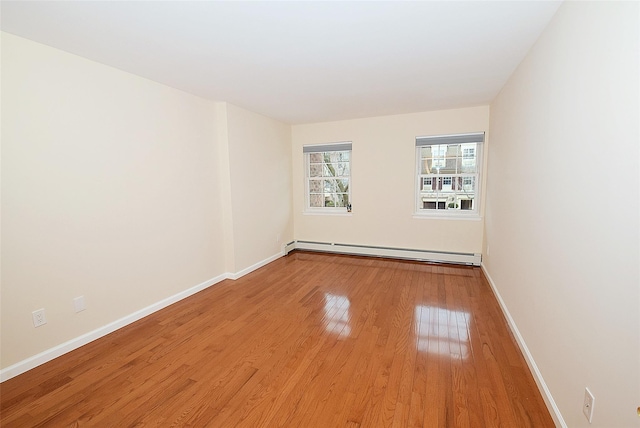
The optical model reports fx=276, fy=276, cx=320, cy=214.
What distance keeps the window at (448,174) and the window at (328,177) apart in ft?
4.19

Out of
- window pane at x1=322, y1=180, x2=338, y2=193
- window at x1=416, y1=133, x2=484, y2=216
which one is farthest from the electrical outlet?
window pane at x1=322, y1=180, x2=338, y2=193

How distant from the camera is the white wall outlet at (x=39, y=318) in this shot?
2100mm

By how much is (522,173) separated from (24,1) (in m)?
3.61

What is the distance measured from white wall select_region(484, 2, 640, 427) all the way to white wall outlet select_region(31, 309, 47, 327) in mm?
3460

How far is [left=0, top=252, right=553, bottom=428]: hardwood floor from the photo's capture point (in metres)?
1.63

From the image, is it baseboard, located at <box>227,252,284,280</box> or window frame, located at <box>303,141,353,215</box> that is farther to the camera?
window frame, located at <box>303,141,353,215</box>

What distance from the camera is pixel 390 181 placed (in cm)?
469

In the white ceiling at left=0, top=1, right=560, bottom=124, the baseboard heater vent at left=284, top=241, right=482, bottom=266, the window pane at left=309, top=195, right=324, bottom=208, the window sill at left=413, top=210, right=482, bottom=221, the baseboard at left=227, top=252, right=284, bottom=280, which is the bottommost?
the baseboard at left=227, top=252, right=284, bottom=280

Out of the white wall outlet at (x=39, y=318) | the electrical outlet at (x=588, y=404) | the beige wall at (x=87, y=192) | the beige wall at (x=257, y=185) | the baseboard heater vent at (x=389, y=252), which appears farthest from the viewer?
the baseboard heater vent at (x=389, y=252)

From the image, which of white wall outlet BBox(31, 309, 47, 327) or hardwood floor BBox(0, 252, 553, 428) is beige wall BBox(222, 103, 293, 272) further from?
white wall outlet BBox(31, 309, 47, 327)

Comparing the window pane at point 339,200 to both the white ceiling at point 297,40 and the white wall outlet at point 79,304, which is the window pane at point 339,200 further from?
the white wall outlet at point 79,304

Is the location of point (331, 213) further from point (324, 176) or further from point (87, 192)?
point (87, 192)

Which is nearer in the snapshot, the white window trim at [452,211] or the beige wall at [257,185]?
the beige wall at [257,185]

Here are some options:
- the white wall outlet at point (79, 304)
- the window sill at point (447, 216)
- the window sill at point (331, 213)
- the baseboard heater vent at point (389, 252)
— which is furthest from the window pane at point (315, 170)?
the white wall outlet at point (79, 304)
